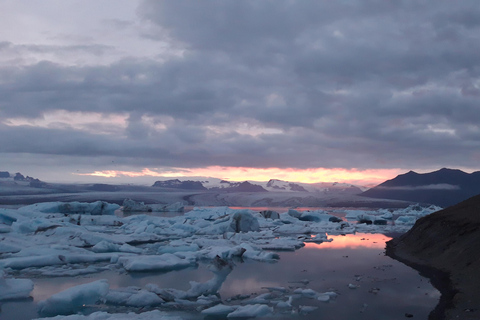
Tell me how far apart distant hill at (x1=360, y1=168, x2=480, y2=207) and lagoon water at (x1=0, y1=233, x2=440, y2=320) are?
102 meters

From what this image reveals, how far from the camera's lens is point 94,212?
33.3 m

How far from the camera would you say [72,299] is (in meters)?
6.48

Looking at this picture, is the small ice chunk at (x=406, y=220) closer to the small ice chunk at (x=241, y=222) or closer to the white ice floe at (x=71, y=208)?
the small ice chunk at (x=241, y=222)

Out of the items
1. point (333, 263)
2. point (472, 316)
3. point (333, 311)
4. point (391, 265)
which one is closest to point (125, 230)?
point (333, 263)

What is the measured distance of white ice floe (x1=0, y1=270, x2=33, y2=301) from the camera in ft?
23.7

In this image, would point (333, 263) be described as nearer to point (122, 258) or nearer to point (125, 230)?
point (122, 258)

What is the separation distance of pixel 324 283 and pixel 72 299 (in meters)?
5.28

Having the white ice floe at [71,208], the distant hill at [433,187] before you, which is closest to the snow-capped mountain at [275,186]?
the distant hill at [433,187]

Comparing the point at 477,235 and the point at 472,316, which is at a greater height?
the point at 477,235

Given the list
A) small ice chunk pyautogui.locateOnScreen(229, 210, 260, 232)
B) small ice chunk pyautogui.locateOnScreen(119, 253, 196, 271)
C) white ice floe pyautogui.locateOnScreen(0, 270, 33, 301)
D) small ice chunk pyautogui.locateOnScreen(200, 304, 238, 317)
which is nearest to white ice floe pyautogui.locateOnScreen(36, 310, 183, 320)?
small ice chunk pyautogui.locateOnScreen(200, 304, 238, 317)

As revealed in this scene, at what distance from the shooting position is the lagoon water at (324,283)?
643 centimetres

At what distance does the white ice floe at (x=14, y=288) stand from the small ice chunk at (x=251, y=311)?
4244 mm

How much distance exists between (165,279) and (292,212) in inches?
953

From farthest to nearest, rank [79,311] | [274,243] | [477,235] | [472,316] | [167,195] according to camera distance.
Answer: [167,195] → [274,243] → [477,235] → [79,311] → [472,316]
